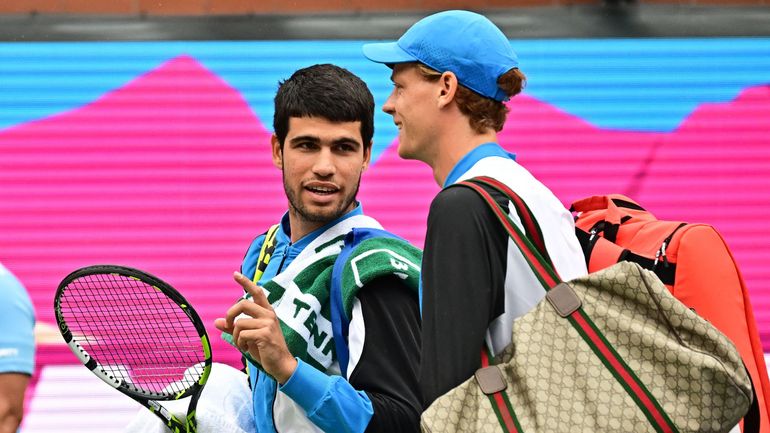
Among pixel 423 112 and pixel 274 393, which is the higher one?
pixel 423 112

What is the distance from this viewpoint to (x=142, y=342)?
3.87 meters

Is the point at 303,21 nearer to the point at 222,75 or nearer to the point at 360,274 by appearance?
the point at 222,75

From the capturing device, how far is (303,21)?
18.7 feet

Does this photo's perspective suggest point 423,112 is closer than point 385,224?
Yes

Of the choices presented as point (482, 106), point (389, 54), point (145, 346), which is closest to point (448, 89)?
point (482, 106)

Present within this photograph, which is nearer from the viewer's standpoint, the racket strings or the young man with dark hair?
the young man with dark hair

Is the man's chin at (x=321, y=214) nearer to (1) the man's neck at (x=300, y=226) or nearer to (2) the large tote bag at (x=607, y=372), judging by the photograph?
(1) the man's neck at (x=300, y=226)

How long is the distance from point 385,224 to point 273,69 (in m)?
0.90

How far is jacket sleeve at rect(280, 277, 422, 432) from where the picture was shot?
274 centimetres

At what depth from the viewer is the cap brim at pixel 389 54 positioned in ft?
8.84

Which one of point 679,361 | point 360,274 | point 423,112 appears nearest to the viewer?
point 679,361

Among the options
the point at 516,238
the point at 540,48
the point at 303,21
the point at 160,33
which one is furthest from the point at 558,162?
the point at 516,238

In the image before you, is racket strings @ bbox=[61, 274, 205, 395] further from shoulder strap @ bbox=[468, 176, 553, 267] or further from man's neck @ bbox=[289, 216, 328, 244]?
Answer: shoulder strap @ bbox=[468, 176, 553, 267]

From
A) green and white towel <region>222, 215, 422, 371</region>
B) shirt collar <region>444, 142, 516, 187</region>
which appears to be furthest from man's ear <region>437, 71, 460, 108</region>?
green and white towel <region>222, 215, 422, 371</region>
